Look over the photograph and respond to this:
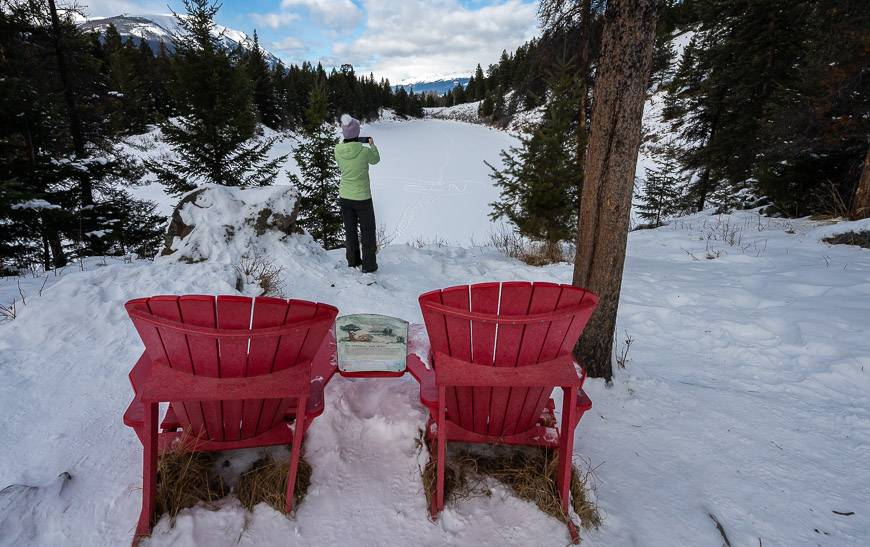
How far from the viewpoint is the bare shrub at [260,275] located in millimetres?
4450

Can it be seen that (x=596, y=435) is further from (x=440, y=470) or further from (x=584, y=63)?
(x=584, y=63)

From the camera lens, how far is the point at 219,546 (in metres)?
1.61

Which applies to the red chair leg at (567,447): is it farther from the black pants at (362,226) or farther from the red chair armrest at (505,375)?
the black pants at (362,226)

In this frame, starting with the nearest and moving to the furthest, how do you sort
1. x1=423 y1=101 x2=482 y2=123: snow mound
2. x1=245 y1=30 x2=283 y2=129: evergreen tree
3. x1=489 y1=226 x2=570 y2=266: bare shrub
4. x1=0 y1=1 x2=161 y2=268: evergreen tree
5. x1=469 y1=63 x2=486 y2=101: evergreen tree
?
1. x1=489 y1=226 x2=570 y2=266: bare shrub
2. x1=0 y1=1 x2=161 y2=268: evergreen tree
3. x1=245 y1=30 x2=283 y2=129: evergreen tree
4. x1=423 y1=101 x2=482 y2=123: snow mound
5. x1=469 y1=63 x2=486 y2=101: evergreen tree

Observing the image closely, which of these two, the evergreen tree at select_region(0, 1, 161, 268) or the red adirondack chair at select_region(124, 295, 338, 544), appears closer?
the red adirondack chair at select_region(124, 295, 338, 544)

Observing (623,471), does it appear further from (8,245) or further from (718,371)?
(8,245)

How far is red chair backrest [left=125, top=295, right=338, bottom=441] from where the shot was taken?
1.51m

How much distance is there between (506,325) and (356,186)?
3828 millimetres

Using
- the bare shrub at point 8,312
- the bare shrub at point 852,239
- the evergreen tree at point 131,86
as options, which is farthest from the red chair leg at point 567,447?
the evergreen tree at point 131,86

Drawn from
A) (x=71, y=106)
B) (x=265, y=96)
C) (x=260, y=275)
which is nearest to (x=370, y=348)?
(x=260, y=275)

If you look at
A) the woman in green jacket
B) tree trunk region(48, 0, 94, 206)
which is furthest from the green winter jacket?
tree trunk region(48, 0, 94, 206)

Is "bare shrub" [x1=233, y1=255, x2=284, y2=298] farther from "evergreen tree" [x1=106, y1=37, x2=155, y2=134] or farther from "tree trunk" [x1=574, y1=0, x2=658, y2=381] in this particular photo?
"evergreen tree" [x1=106, y1=37, x2=155, y2=134]

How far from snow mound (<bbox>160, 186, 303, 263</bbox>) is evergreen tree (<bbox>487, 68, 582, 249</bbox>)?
13.9 ft

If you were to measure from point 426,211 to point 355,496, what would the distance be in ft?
43.3
